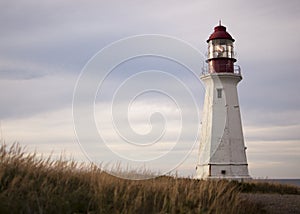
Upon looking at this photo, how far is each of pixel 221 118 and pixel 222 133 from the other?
33.6 inches

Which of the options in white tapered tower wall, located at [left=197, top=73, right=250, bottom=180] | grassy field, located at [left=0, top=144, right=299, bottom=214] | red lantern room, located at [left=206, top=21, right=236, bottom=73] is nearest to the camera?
grassy field, located at [left=0, top=144, right=299, bottom=214]

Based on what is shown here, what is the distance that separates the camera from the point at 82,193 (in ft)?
26.7

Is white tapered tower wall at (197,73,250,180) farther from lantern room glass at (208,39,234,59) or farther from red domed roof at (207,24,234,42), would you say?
red domed roof at (207,24,234,42)

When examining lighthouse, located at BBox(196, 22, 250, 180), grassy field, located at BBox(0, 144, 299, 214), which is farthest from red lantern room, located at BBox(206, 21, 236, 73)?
grassy field, located at BBox(0, 144, 299, 214)

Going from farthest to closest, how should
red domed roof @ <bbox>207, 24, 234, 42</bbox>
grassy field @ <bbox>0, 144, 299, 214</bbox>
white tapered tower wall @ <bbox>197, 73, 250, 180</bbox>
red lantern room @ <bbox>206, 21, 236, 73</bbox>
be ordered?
red domed roof @ <bbox>207, 24, 234, 42</bbox> < red lantern room @ <bbox>206, 21, 236, 73</bbox> < white tapered tower wall @ <bbox>197, 73, 250, 180</bbox> < grassy field @ <bbox>0, 144, 299, 214</bbox>

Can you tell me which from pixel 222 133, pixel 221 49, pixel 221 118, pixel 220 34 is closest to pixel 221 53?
pixel 221 49

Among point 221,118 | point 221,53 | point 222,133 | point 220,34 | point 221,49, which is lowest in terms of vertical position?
point 222,133

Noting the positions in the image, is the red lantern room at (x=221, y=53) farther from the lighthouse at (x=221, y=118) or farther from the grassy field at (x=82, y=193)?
the grassy field at (x=82, y=193)

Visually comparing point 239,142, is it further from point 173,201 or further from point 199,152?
point 173,201

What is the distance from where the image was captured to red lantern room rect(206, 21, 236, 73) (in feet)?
91.3

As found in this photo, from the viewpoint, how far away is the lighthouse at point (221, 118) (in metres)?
26.6

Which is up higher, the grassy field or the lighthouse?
the lighthouse

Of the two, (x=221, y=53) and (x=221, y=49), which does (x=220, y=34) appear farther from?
(x=221, y=53)

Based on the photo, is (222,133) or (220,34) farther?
(220,34)
